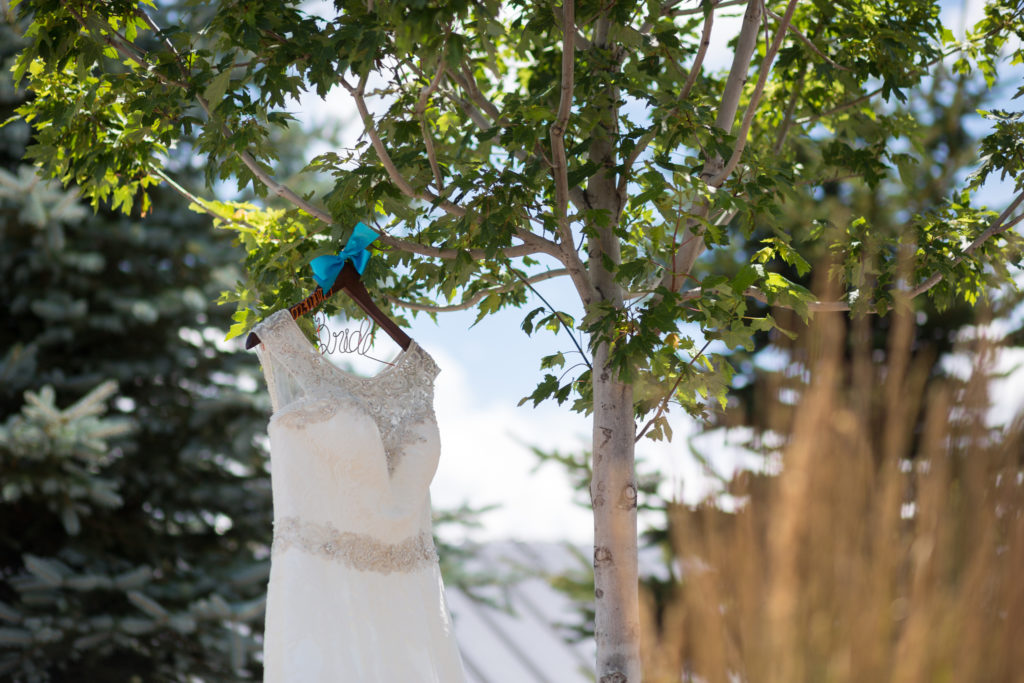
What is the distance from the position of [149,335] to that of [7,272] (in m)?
0.94

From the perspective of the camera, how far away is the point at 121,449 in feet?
17.7

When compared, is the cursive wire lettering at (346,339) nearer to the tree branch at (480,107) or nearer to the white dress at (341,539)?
the white dress at (341,539)

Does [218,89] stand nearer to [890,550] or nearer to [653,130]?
[653,130]

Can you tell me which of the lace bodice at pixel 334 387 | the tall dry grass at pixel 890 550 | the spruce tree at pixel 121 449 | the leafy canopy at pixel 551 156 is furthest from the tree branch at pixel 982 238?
the spruce tree at pixel 121 449

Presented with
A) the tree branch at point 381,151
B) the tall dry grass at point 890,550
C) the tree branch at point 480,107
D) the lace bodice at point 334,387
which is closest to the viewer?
the tall dry grass at point 890,550

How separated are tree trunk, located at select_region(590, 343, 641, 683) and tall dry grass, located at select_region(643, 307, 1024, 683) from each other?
1281mm

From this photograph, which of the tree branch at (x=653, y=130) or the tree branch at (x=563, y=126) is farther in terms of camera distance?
the tree branch at (x=653, y=130)

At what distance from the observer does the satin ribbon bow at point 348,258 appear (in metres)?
2.07

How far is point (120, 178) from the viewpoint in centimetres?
243

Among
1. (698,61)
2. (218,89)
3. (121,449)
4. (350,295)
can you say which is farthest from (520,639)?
(218,89)

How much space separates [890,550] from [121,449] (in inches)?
215

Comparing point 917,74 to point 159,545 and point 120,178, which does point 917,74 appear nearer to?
point 120,178

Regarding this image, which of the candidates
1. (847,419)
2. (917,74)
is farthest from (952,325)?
(847,419)
